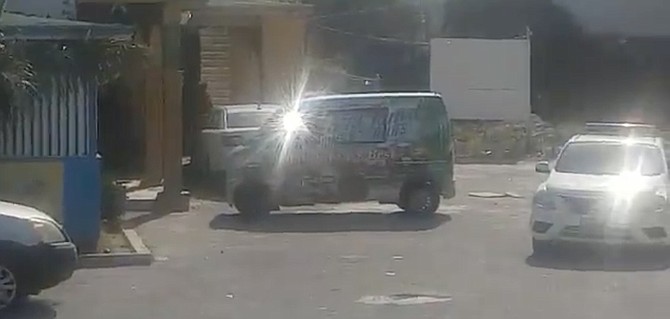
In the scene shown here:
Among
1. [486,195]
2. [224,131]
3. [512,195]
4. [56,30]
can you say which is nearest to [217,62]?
[224,131]

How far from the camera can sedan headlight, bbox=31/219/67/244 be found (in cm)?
1207

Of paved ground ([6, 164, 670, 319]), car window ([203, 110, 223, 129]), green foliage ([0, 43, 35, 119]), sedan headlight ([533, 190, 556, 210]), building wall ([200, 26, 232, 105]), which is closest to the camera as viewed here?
paved ground ([6, 164, 670, 319])

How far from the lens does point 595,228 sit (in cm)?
1641

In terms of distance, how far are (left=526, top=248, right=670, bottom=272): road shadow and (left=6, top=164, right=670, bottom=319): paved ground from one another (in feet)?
0.08

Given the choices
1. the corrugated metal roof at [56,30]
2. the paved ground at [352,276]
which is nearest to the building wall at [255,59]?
the paved ground at [352,276]

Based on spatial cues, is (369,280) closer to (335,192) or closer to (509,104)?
(335,192)

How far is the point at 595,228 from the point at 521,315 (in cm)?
463

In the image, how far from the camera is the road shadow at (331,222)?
20078 mm

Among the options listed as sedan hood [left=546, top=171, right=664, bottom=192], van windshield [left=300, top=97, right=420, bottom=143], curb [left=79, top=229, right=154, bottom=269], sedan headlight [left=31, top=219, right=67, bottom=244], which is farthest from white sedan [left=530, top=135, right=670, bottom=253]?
sedan headlight [left=31, top=219, right=67, bottom=244]

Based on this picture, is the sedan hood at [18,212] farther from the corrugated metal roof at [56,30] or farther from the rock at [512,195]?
the rock at [512,195]

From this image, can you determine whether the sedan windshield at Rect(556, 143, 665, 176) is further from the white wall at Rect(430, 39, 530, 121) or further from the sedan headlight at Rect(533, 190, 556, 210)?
the white wall at Rect(430, 39, 530, 121)

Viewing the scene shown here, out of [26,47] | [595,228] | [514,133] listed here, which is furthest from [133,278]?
→ [514,133]

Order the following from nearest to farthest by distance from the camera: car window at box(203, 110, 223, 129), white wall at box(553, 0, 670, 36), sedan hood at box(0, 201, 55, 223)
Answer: sedan hood at box(0, 201, 55, 223)
car window at box(203, 110, 223, 129)
white wall at box(553, 0, 670, 36)

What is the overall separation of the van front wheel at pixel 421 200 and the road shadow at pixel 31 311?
30.8 feet
